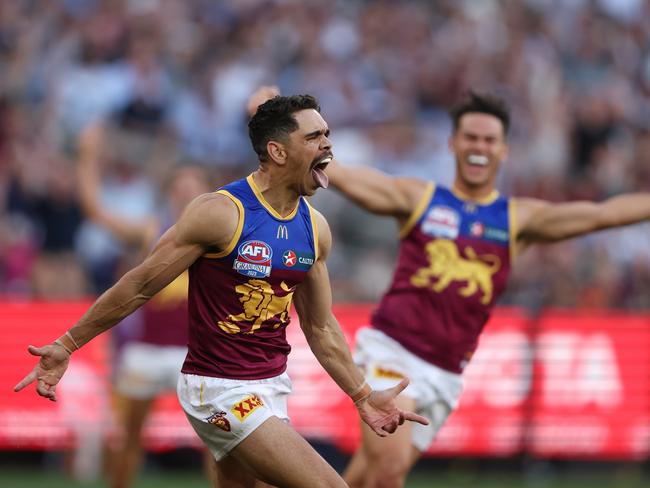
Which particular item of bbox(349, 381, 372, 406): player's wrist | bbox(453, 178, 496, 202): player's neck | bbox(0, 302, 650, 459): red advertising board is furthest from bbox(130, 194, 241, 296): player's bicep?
bbox(0, 302, 650, 459): red advertising board

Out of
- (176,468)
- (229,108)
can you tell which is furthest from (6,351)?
(229,108)

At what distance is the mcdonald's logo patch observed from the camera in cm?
620

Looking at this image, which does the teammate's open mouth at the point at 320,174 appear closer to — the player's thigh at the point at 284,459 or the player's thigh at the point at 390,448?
the player's thigh at the point at 284,459

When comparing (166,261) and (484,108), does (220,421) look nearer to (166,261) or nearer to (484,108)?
(166,261)

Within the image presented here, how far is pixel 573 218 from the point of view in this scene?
8.20m

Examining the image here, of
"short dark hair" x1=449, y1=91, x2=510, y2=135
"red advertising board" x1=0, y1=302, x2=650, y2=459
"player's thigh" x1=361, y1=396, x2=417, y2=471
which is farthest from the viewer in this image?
"red advertising board" x1=0, y1=302, x2=650, y2=459

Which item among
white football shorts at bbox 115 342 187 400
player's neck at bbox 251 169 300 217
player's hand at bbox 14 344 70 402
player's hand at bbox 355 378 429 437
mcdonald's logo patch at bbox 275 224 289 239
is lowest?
white football shorts at bbox 115 342 187 400

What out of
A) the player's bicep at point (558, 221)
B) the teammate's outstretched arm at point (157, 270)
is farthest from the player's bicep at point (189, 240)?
the player's bicep at point (558, 221)

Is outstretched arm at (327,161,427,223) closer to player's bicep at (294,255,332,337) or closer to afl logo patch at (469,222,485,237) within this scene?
afl logo patch at (469,222,485,237)

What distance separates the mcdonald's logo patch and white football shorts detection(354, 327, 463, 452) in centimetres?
198

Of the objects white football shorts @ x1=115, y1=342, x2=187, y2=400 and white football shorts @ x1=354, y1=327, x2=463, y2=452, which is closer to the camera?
white football shorts @ x1=354, y1=327, x2=463, y2=452

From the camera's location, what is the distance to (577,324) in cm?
1260

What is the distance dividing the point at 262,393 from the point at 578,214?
2.98 m

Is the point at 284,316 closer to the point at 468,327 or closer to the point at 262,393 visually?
the point at 262,393
